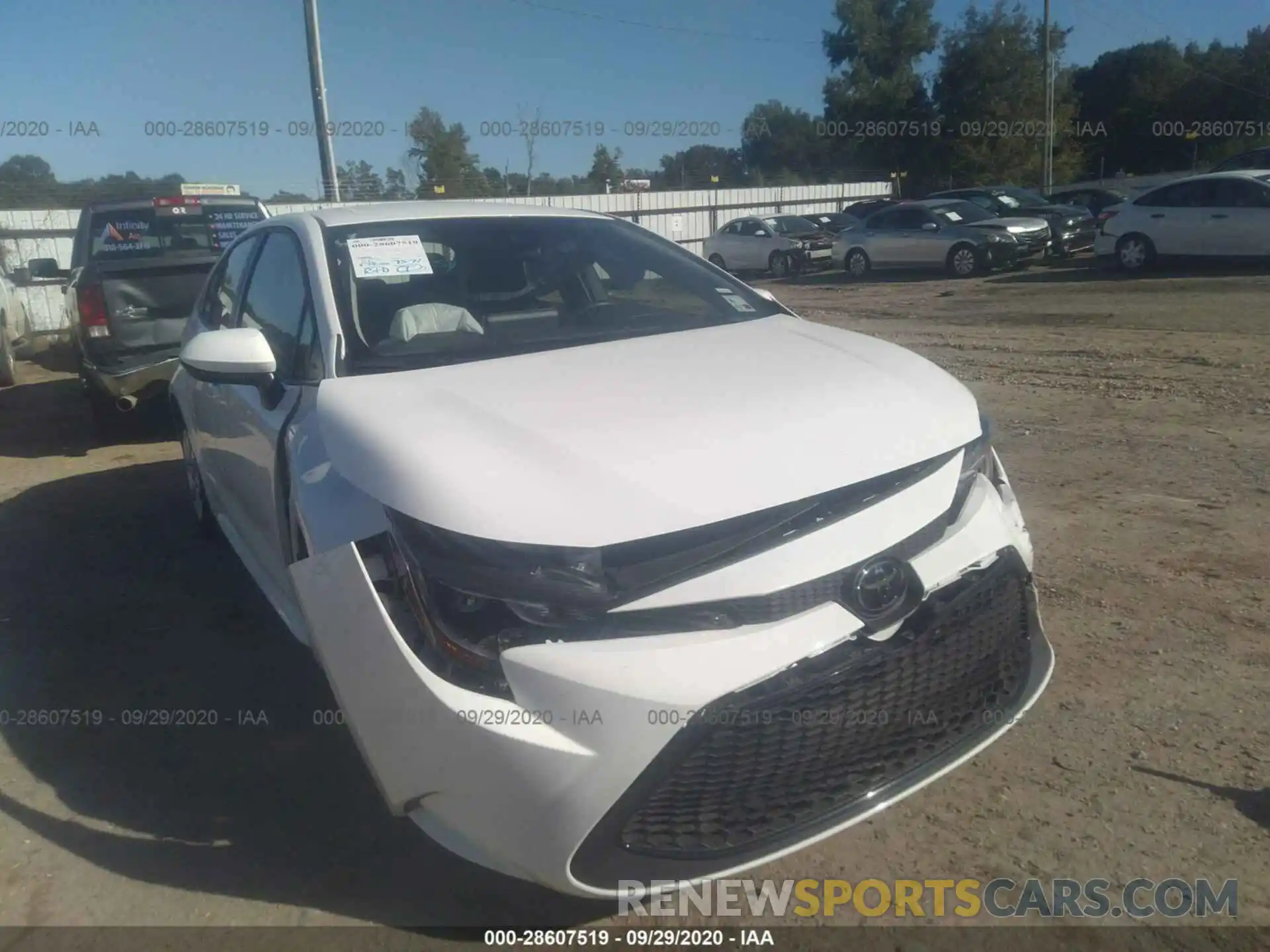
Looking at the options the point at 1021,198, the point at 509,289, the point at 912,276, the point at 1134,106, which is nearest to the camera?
the point at 509,289

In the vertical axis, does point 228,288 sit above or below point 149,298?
above

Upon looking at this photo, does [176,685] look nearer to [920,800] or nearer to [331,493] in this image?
[331,493]

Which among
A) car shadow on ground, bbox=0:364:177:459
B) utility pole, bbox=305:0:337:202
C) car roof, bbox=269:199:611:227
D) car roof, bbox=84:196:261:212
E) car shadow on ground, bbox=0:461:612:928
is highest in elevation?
utility pole, bbox=305:0:337:202

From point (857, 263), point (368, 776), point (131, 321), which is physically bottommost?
point (368, 776)

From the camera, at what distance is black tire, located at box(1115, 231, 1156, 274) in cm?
1628

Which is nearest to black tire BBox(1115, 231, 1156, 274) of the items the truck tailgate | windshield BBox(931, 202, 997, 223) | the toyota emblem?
windshield BBox(931, 202, 997, 223)

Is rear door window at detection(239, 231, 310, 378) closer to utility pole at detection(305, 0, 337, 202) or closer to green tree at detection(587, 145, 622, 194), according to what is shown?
utility pole at detection(305, 0, 337, 202)

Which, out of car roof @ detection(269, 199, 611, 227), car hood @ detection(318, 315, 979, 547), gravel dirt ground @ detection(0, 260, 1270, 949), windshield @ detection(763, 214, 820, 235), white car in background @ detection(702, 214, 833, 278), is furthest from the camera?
windshield @ detection(763, 214, 820, 235)

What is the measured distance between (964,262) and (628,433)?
17520 mm

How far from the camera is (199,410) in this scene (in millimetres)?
4684

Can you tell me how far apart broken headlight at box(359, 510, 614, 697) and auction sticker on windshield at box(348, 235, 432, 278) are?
1539 mm

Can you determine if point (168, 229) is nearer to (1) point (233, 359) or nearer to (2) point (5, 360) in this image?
(2) point (5, 360)

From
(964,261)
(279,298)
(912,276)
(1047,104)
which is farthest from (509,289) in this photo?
(1047,104)

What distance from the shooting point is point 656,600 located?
7.07 feet
